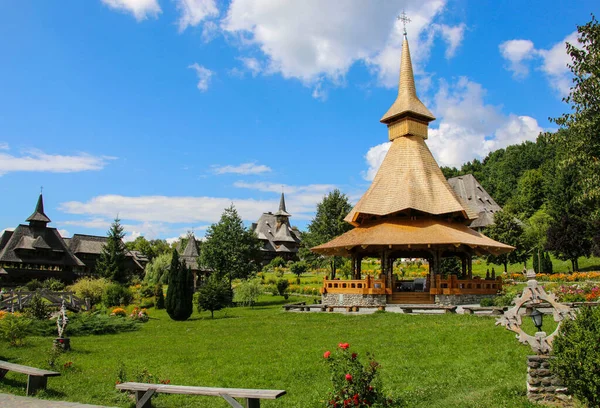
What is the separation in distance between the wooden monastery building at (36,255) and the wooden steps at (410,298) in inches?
1669

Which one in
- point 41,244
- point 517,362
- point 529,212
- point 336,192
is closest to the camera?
point 517,362

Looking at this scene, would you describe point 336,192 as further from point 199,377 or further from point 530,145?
point 530,145

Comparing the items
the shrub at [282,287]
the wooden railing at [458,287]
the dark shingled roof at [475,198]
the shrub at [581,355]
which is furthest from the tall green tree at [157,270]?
the shrub at [581,355]

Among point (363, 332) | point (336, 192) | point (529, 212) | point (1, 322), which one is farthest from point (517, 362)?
point (529, 212)

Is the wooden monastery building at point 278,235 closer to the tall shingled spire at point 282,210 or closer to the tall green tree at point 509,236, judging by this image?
the tall shingled spire at point 282,210

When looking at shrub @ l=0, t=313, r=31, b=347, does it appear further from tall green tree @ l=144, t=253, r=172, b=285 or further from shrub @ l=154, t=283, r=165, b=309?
tall green tree @ l=144, t=253, r=172, b=285

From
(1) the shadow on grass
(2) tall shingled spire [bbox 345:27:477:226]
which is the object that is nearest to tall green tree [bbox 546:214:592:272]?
(2) tall shingled spire [bbox 345:27:477:226]

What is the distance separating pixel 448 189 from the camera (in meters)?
29.0

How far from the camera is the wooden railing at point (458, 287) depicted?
2492 cm

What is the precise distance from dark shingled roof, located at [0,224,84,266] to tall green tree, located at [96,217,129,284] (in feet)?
24.4

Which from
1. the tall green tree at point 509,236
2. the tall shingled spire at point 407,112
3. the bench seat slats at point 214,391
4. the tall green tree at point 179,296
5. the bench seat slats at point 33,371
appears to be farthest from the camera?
the tall green tree at point 509,236

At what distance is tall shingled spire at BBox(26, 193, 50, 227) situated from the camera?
55.6 m

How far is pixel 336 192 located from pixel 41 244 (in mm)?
33815

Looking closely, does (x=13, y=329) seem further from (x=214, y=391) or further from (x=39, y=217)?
(x=39, y=217)
